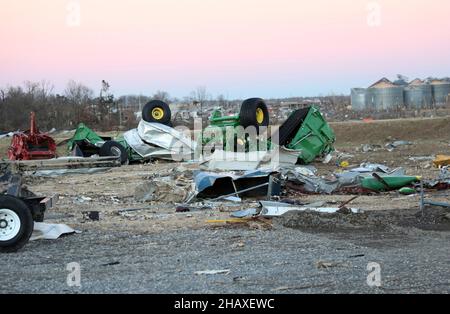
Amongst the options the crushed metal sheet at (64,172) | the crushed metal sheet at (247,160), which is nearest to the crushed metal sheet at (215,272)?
the crushed metal sheet at (247,160)

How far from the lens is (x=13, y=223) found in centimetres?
930

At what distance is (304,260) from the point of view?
8328 millimetres

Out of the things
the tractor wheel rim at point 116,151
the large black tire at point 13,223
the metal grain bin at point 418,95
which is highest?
the metal grain bin at point 418,95

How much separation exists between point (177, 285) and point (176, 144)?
813 inches

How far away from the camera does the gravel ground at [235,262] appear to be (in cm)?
703

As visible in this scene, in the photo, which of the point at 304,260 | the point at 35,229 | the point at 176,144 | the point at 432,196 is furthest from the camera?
the point at 176,144

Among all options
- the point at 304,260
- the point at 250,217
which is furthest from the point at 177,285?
the point at 250,217

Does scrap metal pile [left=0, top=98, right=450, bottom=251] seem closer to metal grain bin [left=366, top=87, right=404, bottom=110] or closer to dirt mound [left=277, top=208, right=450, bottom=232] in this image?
dirt mound [left=277, top=208, right=450, bottom=232]

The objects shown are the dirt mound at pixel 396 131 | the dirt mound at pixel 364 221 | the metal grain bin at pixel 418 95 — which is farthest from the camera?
the metal grain bin at pixel 418 95

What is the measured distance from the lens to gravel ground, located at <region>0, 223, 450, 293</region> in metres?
7.03

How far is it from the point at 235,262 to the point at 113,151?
1944cm

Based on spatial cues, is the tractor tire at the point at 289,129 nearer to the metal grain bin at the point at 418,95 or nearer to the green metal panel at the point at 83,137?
the green metal panel at the point at 83,137

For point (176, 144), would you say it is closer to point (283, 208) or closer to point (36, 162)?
point (36, 162)

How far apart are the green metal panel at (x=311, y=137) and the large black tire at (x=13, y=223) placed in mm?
14410
